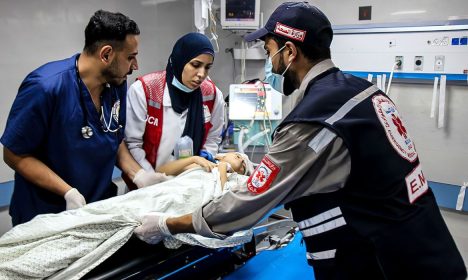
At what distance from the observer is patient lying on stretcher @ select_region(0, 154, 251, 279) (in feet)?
4.14

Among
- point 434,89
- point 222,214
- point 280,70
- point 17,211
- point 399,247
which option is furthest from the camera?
point 434,89

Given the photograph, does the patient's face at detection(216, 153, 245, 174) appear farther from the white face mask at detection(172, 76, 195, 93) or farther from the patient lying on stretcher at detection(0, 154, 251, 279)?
the patient lying on stretcher at detection(0, 154, 251, 279)

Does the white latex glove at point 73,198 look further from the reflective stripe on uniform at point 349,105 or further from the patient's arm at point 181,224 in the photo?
the reflective stripe on uniform at point 349,105

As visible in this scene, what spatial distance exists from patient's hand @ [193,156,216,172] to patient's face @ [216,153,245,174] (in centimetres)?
14

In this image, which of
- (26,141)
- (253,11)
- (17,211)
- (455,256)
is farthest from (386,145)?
(253,11)

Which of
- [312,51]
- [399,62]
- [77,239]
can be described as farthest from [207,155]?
[399,62]

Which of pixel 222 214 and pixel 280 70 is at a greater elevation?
pixel 280 70

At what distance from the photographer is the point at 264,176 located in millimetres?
1148

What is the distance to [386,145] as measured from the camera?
110 centimetres

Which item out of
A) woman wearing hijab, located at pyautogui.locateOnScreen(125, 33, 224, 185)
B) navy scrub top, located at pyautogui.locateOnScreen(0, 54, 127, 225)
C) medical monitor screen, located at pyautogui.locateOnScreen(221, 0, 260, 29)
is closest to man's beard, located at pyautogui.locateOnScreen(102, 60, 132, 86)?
navy scrub top, located at pyautogui.locateOnScreen(0, 54, 127, 225)

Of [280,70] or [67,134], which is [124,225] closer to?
[67,134]

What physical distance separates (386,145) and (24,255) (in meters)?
1.20

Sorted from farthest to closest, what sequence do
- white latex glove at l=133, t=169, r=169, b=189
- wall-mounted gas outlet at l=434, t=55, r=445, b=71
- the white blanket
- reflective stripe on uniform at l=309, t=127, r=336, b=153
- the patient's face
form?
wall-mounted gas outlet at l=434, t=55, r=445, b=71 → the patient's face → white latex glove at l=133, t=169, r=169, b=189 → the white blanket → reflective stripe on uniform at l=309, t=127, r=336, b=153

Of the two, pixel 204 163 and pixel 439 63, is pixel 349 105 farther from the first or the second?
pixel 439 63
